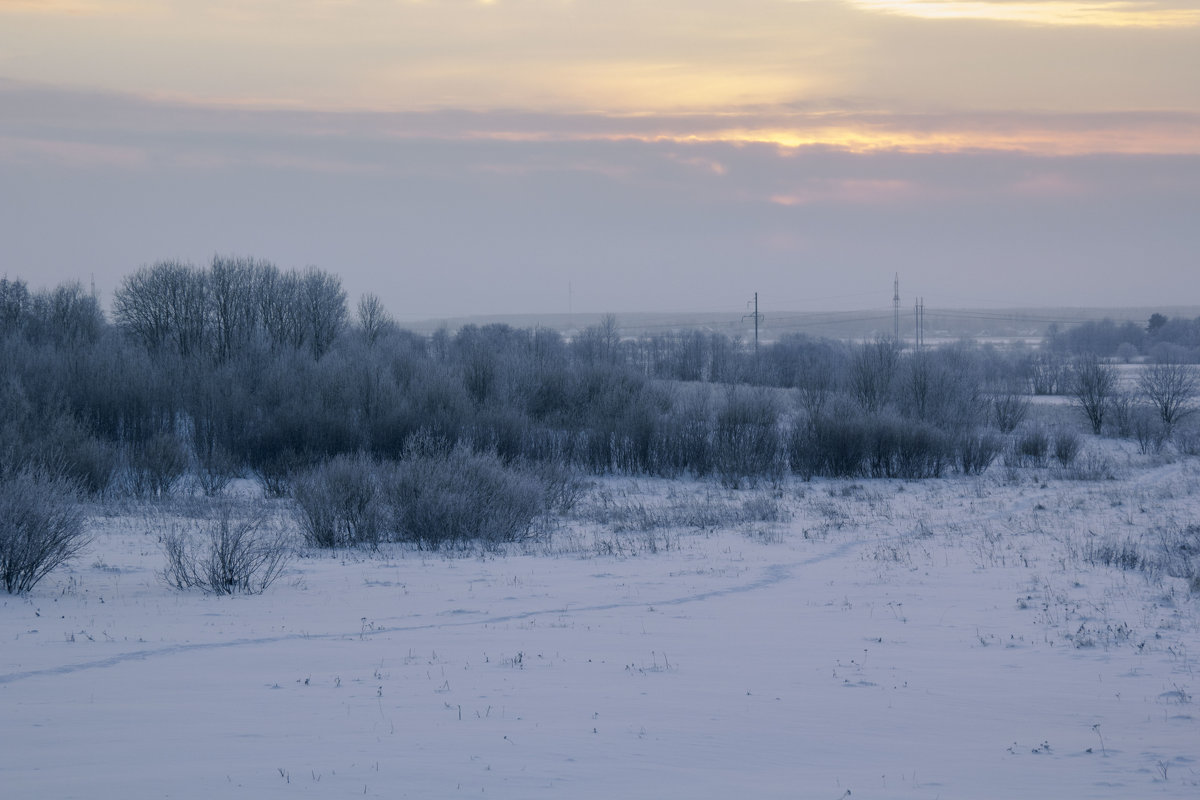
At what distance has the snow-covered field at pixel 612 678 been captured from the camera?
5.62 m

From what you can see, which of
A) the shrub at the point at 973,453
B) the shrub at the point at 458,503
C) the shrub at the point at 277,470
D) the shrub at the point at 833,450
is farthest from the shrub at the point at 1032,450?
the shrub at the point at 277,470

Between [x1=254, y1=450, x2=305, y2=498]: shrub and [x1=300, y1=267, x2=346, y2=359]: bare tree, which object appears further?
[x1=300, y1=267, x2=346, y2=359]: bare tree

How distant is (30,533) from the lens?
11.2 metres

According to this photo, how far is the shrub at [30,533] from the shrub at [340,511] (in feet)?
15.8

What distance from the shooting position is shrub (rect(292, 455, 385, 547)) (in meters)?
16.4

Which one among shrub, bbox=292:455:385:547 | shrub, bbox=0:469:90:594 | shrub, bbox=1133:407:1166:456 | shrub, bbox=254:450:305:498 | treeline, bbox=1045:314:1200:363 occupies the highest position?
treeline, bbox=1045:314:1200:363

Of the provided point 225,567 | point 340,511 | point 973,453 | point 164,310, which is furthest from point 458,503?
point 164,310

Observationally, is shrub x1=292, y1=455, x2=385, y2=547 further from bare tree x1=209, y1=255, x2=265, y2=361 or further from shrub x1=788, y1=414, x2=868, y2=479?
bare tree x1=209, y1=255, x2=265, y2=361

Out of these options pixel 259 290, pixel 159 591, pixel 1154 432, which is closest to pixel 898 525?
pixel 159 591

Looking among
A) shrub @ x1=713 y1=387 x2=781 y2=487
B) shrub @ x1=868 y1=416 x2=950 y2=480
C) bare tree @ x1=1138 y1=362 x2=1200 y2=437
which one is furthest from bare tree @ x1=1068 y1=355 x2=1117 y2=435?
shrub @ x1=713 y1=387 x2=781 y2=487

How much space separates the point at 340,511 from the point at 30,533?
5.81 m

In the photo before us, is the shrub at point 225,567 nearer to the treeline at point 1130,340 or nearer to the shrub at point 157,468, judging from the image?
the shrub at point 157,468

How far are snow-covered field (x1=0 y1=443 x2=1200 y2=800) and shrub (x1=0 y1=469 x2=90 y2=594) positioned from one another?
0.27m

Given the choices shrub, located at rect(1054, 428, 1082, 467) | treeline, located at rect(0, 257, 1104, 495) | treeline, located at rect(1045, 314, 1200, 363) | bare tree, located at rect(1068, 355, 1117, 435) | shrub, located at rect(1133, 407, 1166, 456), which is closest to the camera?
treeline, located at rect(0, 257, 1104, 495)
